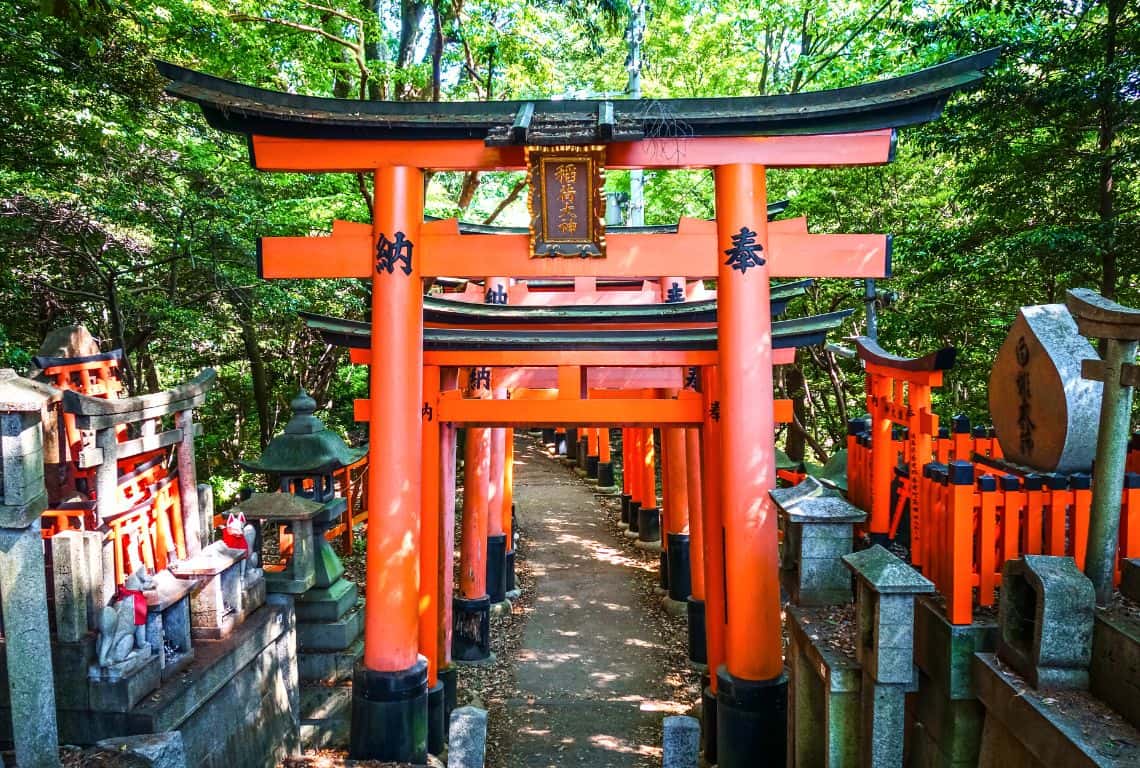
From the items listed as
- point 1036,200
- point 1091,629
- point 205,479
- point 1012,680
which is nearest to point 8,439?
point 1012,680

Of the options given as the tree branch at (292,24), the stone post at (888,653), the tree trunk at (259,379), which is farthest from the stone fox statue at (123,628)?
the tree trunk at (259,379)

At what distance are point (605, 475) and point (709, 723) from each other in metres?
14.6

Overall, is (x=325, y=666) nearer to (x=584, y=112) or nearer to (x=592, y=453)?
(x=584, y=112)

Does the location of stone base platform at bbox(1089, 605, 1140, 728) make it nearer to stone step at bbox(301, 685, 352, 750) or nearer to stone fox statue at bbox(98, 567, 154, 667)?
stone fox statue at bbox(98, 567, 154, 667)

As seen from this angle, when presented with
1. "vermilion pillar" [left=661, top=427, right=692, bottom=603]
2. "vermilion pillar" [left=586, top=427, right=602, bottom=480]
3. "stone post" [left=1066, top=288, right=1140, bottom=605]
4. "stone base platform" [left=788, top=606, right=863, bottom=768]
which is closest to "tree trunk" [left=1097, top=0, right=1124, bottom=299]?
"stone post" [left=1066, top=288, right=1140, bottom=605]

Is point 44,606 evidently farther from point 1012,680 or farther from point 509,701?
point 509,701

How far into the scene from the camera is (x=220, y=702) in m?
6.65

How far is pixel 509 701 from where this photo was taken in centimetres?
996

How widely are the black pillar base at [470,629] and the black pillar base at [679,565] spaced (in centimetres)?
358

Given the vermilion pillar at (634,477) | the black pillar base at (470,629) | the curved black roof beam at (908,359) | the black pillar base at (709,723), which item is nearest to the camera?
the curved black roof beam at (908,359)

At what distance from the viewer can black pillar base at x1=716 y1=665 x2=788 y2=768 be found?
638cm

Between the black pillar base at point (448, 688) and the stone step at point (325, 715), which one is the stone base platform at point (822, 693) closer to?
the black pillar base at point (448, 688)

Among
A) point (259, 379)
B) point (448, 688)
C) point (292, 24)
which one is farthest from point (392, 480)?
point (259, 379)

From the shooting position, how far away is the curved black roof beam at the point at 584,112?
6312 mm
